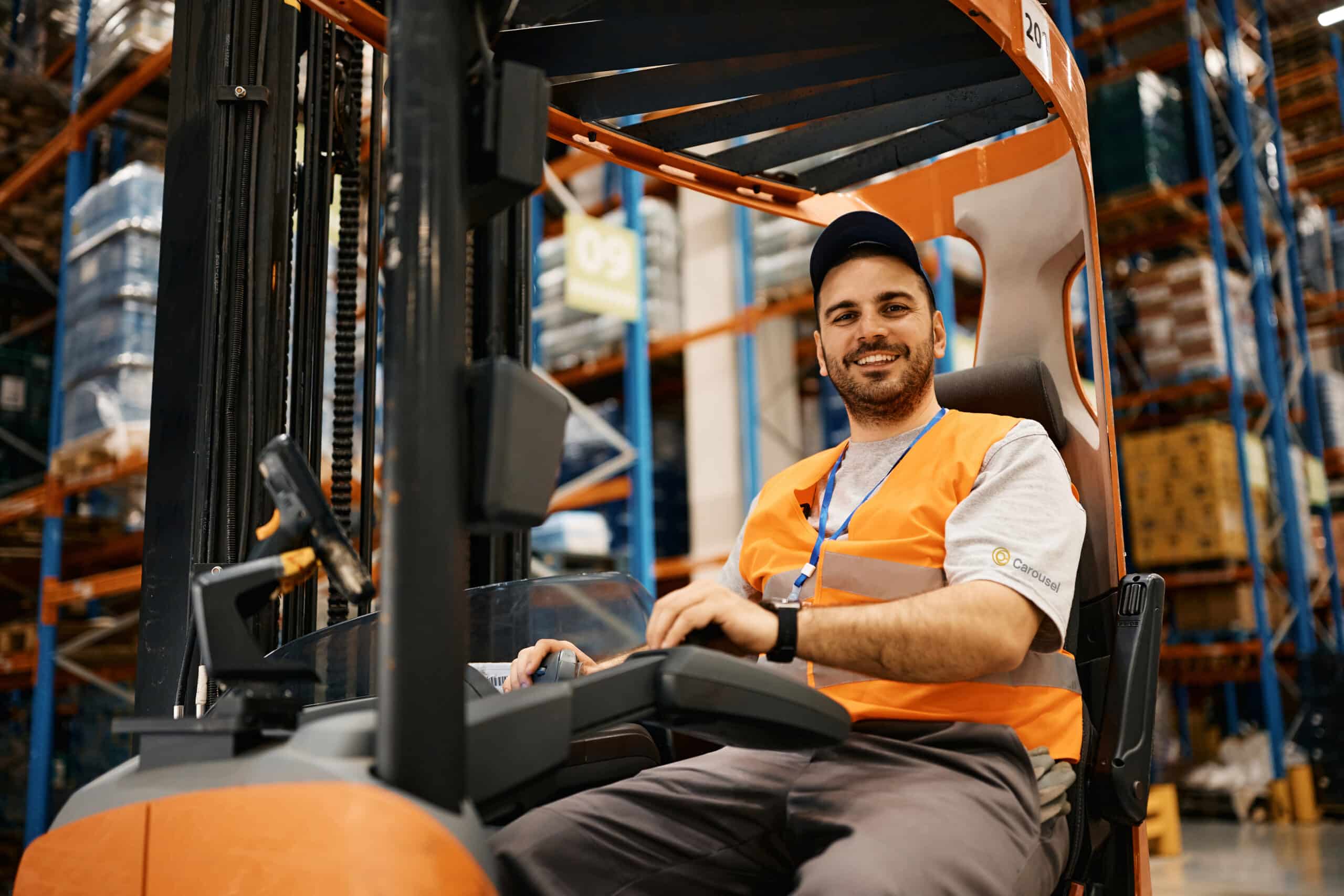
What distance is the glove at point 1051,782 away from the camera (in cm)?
164

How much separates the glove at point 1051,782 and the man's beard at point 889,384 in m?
0.68

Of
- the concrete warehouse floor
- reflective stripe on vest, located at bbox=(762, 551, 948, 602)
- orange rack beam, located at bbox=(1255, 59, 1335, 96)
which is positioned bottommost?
the concrete warehouse floor

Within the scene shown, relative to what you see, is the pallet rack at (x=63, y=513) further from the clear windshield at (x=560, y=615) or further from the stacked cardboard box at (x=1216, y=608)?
the stacked cardboard box at (x=1216, y=608)

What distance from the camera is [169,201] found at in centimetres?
239

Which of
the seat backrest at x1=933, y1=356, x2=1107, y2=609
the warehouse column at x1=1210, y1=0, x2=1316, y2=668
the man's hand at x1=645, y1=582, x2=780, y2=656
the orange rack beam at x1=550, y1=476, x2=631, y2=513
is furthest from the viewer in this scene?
the warehouse column at x1=1210, y1=0, x2=1316, y2=668

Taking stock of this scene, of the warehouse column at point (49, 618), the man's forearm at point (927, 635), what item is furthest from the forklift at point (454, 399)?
the warehouse column at point (49, 618)

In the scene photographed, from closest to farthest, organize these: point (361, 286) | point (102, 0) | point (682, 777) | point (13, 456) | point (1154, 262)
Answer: point (682, 777), point (361, 286), point (102, 0), point (13, 456), point (1154, 262)

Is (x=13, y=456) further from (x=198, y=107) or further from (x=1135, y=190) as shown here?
(x=1135, y=190)

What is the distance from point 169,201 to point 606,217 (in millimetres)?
6306

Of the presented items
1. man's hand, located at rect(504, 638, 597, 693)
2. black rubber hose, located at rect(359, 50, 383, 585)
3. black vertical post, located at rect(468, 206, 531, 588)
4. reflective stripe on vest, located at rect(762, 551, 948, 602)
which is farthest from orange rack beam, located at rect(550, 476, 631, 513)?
reflective stripe on vest, located at rect(762, 551, 948, 602)

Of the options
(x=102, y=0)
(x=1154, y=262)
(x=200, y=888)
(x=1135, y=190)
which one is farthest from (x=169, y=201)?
(x=1154, y=262)

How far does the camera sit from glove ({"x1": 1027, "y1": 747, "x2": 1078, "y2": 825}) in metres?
1.64

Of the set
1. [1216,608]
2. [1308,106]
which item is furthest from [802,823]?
[1308,106]

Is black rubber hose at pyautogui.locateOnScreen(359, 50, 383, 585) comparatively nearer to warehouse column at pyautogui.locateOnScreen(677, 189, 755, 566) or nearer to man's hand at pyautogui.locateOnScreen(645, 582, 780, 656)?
man's hand at pyautogui.locateOnScreen(645, 582, 780, 656)
